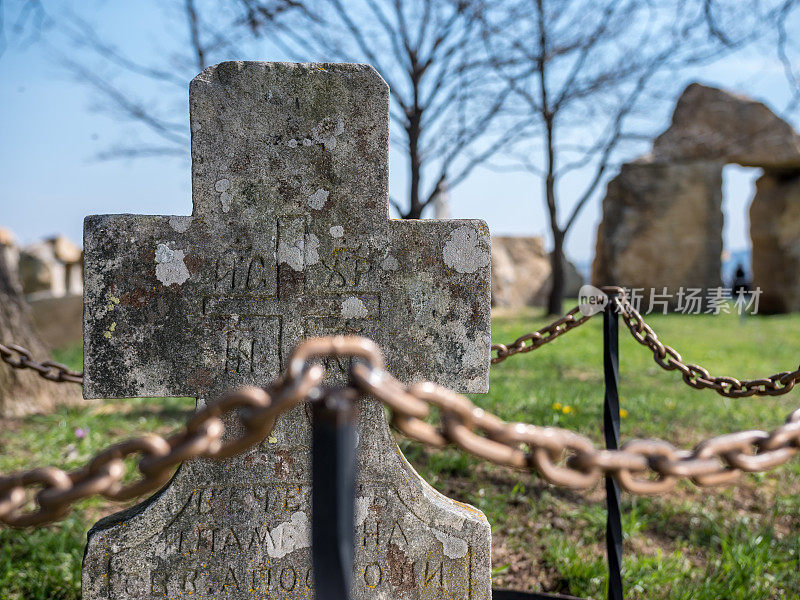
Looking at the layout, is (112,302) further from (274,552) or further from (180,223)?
(274,552)

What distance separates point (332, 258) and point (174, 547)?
106cm

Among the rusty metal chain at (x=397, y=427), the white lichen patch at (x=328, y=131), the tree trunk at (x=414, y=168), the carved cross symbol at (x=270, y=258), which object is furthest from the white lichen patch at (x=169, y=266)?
the tree trunk at (x=414, y=168)

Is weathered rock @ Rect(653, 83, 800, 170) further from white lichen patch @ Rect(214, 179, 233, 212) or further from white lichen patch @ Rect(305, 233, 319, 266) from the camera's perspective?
white lichen patch @ Rect(214, 179, 233, 212)

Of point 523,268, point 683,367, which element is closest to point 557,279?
point 523,268

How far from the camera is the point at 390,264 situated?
2.14 m

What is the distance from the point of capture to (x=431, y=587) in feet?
6.97

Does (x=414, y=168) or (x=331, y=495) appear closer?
(x=331, y=495)

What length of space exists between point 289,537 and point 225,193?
114cm

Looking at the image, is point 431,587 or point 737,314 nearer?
point 431,587

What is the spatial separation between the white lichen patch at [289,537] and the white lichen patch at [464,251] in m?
0.97

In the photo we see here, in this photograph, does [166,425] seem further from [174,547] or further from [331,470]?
[331,470]

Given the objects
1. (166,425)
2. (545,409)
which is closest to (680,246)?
(545,409)

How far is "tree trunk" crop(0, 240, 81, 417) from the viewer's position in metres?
4.84

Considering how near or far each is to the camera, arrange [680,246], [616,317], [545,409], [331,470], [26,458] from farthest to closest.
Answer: [680,246], [545,409], [26,458], [616,317], [331,470]
